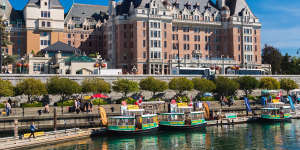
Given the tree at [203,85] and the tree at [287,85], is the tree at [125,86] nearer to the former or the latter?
the tree at [203,85]

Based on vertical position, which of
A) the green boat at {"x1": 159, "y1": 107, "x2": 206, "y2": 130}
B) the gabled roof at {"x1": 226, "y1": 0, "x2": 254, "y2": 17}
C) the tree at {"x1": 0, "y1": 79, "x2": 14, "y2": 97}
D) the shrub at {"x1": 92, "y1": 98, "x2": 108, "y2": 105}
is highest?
the gabled roof at {"x1": 226, "y1": 0, "x2": 254, "y2": 17}

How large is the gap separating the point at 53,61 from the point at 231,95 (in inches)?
1734

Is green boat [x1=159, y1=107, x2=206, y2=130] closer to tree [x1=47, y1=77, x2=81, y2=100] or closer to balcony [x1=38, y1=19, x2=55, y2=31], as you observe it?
tree [x1=47, y1=77, x2=81, y2=100]

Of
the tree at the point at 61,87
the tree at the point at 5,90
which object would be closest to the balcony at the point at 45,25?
the tree at the point at 61,87

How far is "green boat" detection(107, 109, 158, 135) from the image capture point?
52812 mm

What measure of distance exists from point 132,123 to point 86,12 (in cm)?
8211

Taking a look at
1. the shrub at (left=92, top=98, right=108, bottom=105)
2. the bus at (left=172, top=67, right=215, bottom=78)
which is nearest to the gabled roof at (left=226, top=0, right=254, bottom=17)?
the bus at (left=172, top=67, right=215, bottom=78)

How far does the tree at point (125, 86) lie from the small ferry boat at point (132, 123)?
60.2 feet

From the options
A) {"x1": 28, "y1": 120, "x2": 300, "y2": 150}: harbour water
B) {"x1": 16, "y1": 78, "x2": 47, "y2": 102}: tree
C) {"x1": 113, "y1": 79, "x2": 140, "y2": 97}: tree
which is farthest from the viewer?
{"x1": 113, "y1": 79, "x2": 140, "y2": 97}: tree

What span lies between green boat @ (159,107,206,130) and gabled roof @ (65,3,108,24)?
73.8m

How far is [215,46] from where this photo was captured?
126 metres

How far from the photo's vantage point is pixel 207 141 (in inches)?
1941

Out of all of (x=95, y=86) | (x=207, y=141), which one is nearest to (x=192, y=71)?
(x=95, y=86)

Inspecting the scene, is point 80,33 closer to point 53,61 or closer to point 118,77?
point 53,61
